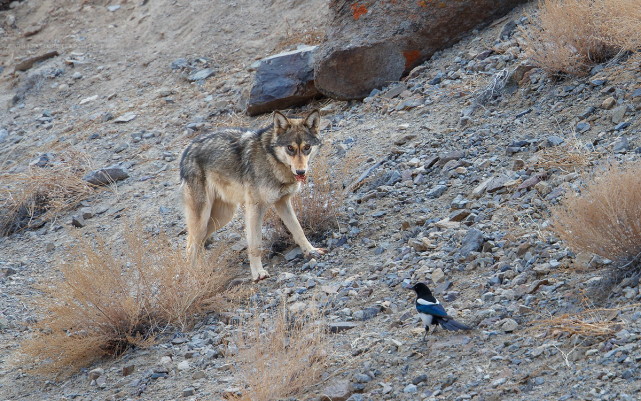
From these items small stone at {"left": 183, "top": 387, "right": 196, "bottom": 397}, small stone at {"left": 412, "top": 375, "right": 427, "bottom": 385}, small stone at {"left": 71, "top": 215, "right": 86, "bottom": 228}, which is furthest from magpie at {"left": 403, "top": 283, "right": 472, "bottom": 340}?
small stone at {"left": 71, "top": 215, "right": 86, "bottom": 228}

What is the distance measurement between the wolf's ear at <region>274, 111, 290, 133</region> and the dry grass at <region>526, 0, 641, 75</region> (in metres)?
3.07

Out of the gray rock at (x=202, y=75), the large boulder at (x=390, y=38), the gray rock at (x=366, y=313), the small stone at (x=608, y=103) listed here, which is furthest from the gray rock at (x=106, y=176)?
the small stone at (x=608, y=103)

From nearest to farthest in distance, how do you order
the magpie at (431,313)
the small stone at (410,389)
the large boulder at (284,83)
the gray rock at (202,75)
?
the small stone at (410,389), the magpie at (431,313), the large boulder at (284,83), the gray rock at (202,75)

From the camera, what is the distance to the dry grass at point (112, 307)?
6.71m

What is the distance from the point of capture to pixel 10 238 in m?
10.8

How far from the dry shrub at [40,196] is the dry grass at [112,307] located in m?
3.96

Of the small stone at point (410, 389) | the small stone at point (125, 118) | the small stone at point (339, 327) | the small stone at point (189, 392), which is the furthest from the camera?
the small stone at point (125, 118)

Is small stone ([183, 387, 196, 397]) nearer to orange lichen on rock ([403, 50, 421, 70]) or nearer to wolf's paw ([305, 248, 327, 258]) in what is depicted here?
wolf's paw ([305, 248, 327, 258])

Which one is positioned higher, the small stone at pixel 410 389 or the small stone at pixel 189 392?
the small stone at pixel 410 389

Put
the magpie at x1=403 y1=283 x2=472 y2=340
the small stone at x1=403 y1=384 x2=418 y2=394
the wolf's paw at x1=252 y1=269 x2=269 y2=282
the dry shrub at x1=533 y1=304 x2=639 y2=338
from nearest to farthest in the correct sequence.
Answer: the dry shrub at x1=533 y1=304 x2=639 y2=338 < the small stone at x1=403 y1=384 x2=418 y2=394 < the magpie at x1=403 y1=283 x2=472 y2=340 < the wolf's paw at x1=252 y1=269 x2=269 y2=282

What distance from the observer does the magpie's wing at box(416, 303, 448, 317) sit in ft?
17.4

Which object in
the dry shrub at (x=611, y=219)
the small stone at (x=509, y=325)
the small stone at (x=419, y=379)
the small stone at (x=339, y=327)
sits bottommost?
the small stone at (x=339, y=327)

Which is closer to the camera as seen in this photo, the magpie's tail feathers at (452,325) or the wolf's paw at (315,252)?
the magpie's tail feathers at (452,325)

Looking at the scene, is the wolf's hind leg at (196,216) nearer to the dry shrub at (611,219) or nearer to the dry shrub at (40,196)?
the dry shrub at (40,196)
